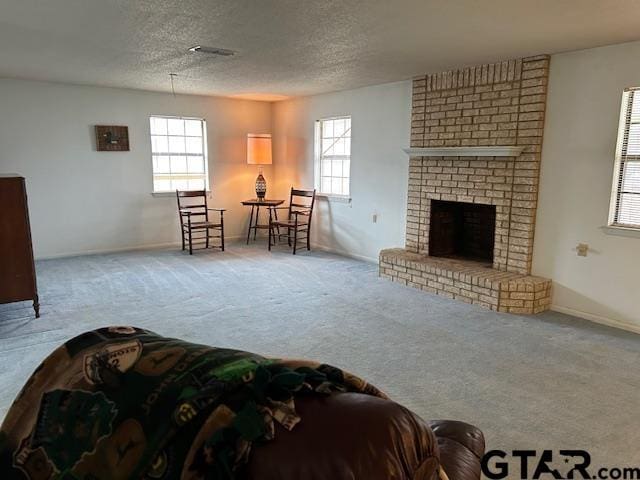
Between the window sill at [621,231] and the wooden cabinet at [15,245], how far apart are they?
15.3ft

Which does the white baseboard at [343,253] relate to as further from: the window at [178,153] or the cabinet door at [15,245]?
the cabinet door at [15,245]

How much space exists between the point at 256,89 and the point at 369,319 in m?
3.78

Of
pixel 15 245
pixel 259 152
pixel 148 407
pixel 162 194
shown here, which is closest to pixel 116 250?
pixel 162 194

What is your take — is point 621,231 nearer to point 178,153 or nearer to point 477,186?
point 477,186

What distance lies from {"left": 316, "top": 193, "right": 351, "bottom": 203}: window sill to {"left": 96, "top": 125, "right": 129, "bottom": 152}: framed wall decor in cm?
278

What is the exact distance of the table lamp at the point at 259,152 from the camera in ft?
23.8

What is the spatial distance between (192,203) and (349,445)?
271 inches

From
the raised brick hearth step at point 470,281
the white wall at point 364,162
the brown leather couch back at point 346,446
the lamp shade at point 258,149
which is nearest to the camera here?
the brown leather couch back at point 346,446

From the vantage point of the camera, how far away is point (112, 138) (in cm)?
630

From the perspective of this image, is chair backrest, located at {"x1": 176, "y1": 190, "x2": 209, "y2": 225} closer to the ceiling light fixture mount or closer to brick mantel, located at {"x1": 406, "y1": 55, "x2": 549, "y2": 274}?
the ceiling light fixture mount

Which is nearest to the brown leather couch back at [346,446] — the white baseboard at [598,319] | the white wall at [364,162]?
the white baseboard at [598,319]

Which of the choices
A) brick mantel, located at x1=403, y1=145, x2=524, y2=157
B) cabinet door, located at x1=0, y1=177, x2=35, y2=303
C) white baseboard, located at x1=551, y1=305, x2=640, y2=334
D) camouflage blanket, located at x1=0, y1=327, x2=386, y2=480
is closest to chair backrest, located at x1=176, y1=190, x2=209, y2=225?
cabinet door, located at x1=0, y1=177, x2=35, y2=303

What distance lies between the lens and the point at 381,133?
19.1 ft

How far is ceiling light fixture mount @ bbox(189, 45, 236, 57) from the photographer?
3883 millimetres
